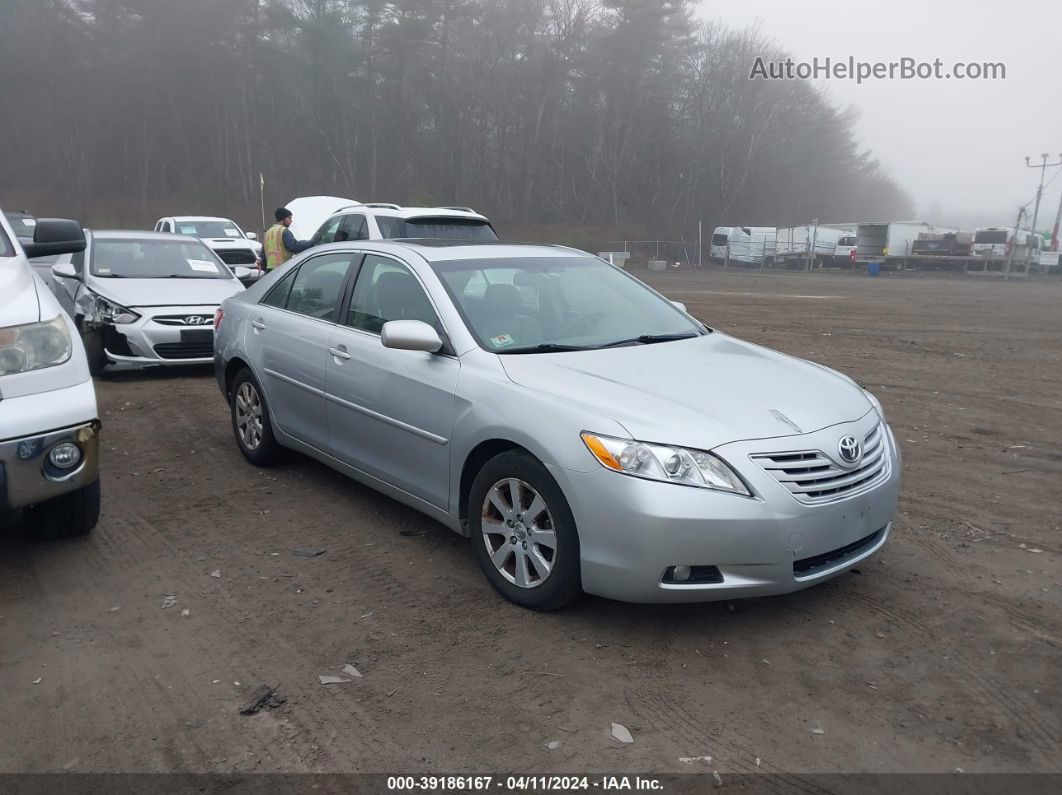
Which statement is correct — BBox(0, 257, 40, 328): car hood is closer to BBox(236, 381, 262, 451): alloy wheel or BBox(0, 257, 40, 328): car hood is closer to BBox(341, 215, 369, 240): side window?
BBox(236, 381, 262, 451): alloy wheel

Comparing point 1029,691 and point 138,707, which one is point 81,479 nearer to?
point 138,707

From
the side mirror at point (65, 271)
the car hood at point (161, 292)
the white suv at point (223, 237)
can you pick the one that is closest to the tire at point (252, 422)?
the car hood at point (161, 292)

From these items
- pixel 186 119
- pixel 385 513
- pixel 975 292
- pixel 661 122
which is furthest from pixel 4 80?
pixel 385 513

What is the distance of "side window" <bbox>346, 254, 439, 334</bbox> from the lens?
15.5ft

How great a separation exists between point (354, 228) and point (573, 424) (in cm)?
918

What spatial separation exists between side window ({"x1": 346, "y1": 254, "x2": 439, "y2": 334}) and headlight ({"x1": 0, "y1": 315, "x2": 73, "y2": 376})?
149cm

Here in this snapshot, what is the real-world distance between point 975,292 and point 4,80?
6282 cm

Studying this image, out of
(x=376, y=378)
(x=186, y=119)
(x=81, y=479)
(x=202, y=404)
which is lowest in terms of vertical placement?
(x=202, y=404)

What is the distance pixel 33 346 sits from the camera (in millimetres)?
4094

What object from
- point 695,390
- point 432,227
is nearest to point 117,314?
point 432,227

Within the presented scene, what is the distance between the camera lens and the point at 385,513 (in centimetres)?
528

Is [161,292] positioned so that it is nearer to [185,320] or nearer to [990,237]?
[185,320]

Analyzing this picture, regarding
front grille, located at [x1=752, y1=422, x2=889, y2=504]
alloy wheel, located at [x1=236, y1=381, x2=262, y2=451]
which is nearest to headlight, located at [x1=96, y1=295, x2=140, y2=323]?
alloy wheel, located at [x1=236, y1=381, x2=262, y2=451]

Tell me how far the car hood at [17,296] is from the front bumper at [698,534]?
8.44 feet
